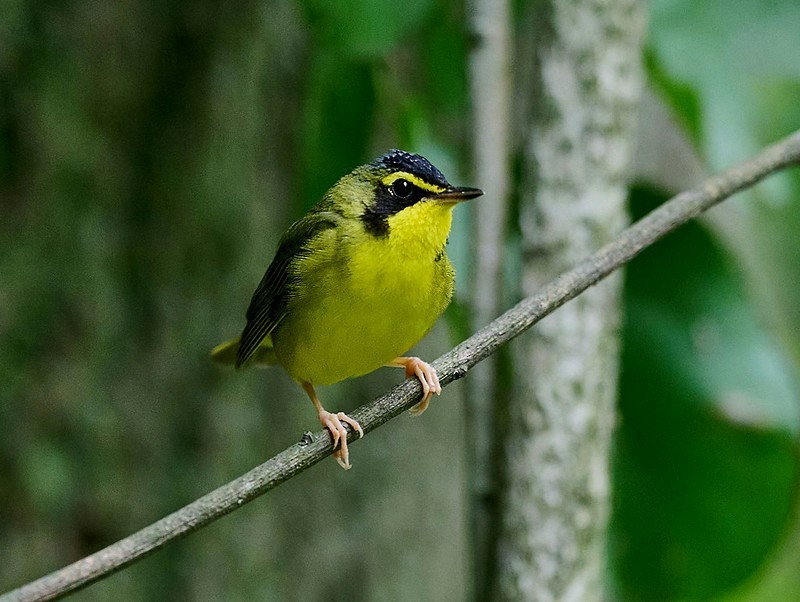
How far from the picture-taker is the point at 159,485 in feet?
11.9

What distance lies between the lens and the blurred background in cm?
294

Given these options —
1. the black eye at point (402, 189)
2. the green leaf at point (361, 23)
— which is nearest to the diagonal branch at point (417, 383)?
the black eye at point (402, 189)

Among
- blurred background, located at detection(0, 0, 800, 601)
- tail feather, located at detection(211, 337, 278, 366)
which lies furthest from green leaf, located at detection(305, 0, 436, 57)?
tail feather, located at detection(211, 337, 278, 366)

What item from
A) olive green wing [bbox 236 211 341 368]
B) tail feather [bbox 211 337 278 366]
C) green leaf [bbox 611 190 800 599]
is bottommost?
green leaf [bbox 611 190 800 599]

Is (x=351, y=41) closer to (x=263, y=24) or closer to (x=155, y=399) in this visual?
(x=263, y=24)

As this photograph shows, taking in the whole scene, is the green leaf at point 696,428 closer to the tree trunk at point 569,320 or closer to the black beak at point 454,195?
the tree trunk at point 569,320

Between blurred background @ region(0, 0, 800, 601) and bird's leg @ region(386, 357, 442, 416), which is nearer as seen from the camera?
bird's leg @ region(386, 357, 442, 416)

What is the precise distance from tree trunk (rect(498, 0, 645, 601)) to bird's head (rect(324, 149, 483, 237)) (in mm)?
639

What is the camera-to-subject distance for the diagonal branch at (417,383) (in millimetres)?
1554

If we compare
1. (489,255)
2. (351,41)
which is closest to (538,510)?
(489,255)

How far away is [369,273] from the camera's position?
211 cm

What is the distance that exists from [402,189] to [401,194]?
0.01 meters

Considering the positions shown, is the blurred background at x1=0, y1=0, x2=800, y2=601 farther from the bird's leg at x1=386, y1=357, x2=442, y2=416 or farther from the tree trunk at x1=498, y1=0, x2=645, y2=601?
the bird's leg at x1=386, y1=357, x2=442, y2=416

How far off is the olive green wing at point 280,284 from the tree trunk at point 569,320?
0.73 metres
